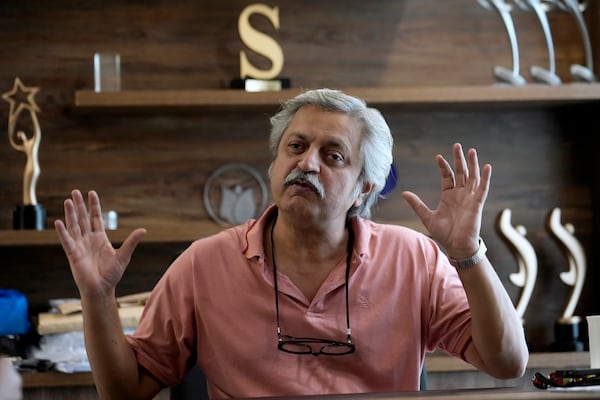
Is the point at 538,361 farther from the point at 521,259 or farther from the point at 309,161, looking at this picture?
the point at 309,161

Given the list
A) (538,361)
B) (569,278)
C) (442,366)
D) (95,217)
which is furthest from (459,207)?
(569,278)

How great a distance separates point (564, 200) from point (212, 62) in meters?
1.41

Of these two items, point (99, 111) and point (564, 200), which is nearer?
point (99, 111)

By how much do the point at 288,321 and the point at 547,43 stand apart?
2099 mm

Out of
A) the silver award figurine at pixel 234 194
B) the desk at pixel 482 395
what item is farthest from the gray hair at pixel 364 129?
the silver award figurine at pixel 234 194

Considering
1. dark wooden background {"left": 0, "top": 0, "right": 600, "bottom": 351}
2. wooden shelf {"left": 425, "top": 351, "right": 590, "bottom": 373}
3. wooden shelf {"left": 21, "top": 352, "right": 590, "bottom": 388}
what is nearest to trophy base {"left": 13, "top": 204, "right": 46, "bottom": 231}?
dark wooden background {"left": 0, "top": 0, "right": 600, "bottom": 351}

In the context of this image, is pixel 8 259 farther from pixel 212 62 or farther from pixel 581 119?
pixel 581 119

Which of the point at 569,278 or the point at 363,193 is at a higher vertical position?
the point at 363,193

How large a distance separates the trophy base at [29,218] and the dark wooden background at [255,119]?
18 centimetres

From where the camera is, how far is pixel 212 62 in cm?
381

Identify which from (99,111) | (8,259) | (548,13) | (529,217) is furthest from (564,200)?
(8,259)

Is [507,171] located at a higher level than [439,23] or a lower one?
lower

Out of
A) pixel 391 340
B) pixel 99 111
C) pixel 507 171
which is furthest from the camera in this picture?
pixel 507 171

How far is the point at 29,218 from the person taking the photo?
140 inches
